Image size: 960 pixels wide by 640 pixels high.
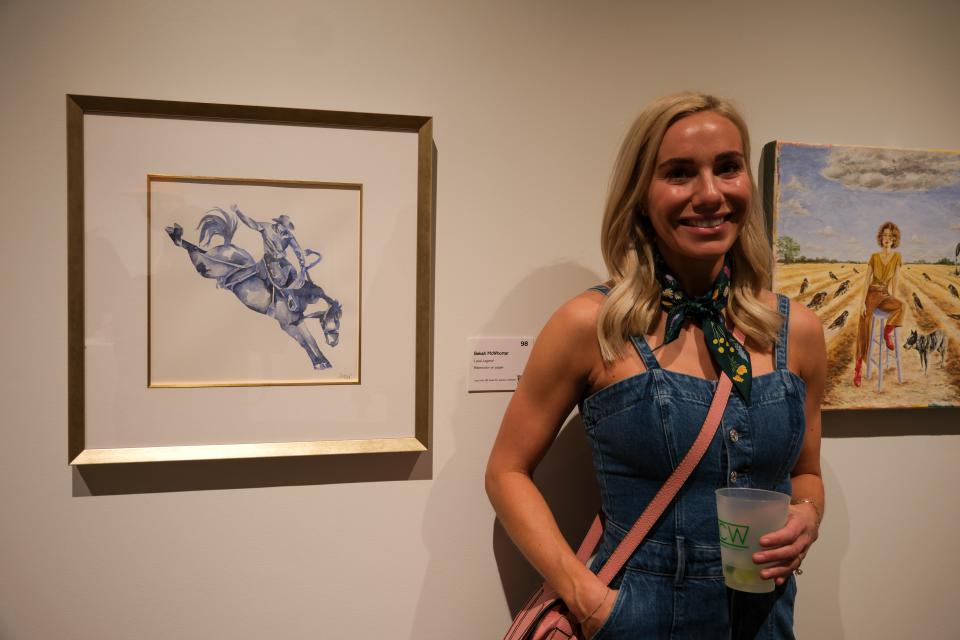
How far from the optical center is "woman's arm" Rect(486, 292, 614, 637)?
1.03 meters

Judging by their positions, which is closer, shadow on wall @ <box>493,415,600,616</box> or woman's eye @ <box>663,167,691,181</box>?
woman's eye @ <box>663,167,691,181</box>

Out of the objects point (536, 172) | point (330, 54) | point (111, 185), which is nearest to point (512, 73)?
point (536, 172)

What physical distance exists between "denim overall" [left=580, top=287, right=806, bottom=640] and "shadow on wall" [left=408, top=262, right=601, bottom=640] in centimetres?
32

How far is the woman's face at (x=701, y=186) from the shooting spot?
996 millimetres

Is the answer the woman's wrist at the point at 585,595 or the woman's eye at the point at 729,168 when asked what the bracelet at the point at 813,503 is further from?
the woman's eye at the point at 729,168

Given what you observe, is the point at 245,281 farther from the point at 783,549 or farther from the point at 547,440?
the point at 783,549

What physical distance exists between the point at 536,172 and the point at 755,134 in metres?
0.56

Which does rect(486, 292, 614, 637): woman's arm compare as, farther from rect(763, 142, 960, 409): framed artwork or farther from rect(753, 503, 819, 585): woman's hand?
rect(763, 142, 960, 409): framed artwork

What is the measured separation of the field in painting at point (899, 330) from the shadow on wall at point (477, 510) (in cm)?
57

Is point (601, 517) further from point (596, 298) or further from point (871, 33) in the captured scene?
point (871, 33)

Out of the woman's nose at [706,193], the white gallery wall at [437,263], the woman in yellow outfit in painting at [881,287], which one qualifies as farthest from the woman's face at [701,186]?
the woman in yellow outfit in painting at [881,287]

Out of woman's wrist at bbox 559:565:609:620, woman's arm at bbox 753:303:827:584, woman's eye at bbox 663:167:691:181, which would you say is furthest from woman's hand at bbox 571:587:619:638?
woman's eye at bbox 663:167:691:181

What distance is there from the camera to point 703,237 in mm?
1002

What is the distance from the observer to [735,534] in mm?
871
